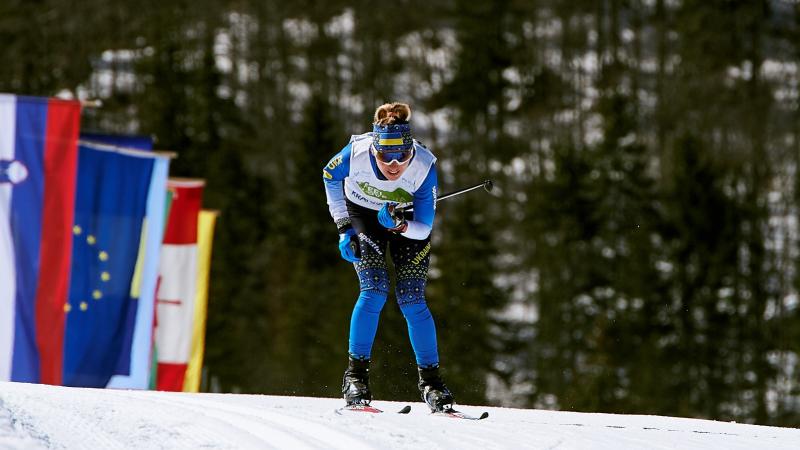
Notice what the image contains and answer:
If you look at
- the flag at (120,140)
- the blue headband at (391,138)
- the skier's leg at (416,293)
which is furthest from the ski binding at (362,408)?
the flag at (120,140)

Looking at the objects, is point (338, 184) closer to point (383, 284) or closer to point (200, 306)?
point (383, 284)

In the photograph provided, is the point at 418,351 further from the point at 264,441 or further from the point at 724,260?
the point at 724,260

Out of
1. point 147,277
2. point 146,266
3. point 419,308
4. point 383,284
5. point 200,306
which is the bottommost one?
point 200,306

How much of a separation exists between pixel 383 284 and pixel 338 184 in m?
0.72

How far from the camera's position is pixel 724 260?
173 feet

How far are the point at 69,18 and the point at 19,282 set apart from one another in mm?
76958

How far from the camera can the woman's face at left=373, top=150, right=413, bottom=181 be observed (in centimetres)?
666

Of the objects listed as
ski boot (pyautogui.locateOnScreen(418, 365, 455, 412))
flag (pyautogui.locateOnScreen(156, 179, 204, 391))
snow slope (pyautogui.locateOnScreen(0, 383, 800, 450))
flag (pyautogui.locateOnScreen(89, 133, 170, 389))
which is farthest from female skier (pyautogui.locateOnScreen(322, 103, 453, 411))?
flag (pyautogui.locateOnScreen(156, 179, 204, 391))

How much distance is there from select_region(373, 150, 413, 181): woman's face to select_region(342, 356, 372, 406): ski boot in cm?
118

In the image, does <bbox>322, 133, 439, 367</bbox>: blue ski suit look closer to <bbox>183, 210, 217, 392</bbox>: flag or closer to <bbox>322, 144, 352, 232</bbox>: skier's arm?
<bbox>322, 144, 352, 232</bbox>: skier's arm

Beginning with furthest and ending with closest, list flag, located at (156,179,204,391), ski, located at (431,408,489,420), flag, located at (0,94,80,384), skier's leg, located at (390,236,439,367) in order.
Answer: flag, located at (156,179,204,391), flag, located at (0,94,80,384), skier's leg, located at (390,236,439,367), ski, located at (431,408,489,420)

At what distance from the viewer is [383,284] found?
6.75 meters

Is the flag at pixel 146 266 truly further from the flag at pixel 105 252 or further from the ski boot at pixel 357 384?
the ski boot at pixel 357 384

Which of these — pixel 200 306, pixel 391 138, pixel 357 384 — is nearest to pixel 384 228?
pixel 391 138
